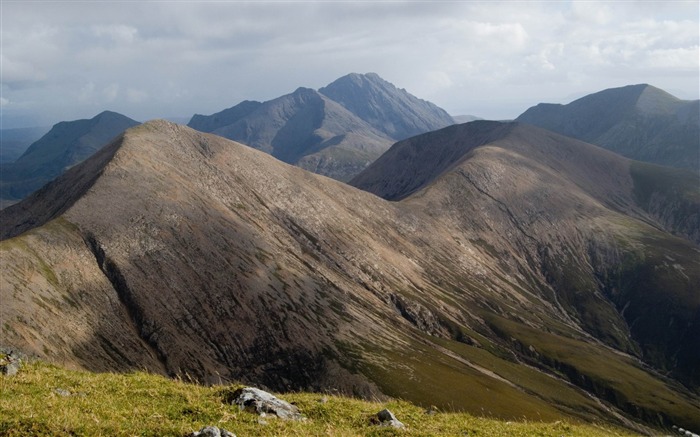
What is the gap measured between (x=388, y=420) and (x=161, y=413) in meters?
9.86

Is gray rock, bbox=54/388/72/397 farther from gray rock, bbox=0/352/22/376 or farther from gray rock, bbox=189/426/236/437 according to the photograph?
gray rock, bbox=189/426/236/437

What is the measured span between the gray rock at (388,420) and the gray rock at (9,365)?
17.9 meters

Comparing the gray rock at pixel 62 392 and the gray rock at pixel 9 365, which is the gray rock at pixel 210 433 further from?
the gray rock at pixel 9 365

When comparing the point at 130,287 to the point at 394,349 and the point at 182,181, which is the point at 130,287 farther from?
the point at 394,349

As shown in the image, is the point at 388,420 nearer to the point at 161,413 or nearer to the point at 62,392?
the point at 161,413

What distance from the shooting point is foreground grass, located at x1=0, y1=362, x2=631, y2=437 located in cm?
1745

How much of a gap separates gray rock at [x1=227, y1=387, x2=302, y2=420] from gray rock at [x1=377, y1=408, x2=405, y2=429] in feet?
12.2

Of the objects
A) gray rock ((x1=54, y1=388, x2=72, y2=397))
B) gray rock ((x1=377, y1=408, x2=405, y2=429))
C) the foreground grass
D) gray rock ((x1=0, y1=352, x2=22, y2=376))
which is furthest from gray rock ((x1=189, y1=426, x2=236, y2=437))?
gray rock ((x1=0, y1=352, x2=22, y2=376))

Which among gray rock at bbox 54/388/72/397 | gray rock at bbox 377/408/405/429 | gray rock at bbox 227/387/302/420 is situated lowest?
gray rock at bbox 377/408/405/429

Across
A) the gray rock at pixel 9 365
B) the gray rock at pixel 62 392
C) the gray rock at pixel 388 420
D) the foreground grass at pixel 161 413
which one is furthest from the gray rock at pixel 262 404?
the gray rock at pixel 9 365

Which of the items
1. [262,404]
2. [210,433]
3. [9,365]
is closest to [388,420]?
[262,404]

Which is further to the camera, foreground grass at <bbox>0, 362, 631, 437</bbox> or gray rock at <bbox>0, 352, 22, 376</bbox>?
gray rock at <bbox>0, 352, 22, 376</bbox>

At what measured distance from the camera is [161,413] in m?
20.2

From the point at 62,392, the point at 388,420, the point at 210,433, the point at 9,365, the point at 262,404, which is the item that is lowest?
the point at 388,420
